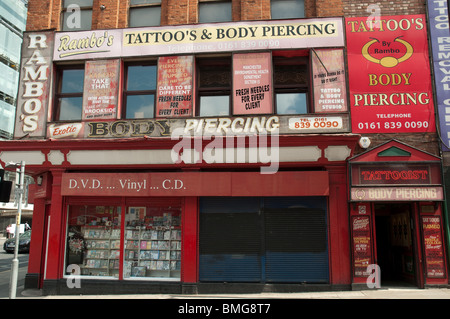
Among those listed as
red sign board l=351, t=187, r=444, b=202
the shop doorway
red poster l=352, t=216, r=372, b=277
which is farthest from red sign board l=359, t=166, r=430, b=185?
red poster l=352, t=216, r=372, b=277

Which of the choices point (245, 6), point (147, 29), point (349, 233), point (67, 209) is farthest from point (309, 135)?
point (67, 209)

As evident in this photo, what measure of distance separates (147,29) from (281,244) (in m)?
8.13

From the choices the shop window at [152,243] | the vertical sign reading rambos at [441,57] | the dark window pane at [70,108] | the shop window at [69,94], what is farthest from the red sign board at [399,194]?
the shop window at [69,94]

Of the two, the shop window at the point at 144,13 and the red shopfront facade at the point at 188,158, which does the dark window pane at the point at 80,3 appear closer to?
the red shopfront facade at the point at 188,158

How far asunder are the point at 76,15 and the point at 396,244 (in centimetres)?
1368

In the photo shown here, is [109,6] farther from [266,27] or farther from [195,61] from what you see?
[266,27]

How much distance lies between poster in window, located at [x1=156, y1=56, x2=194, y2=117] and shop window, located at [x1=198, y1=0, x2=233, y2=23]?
1.79 meters

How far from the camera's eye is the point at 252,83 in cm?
1162

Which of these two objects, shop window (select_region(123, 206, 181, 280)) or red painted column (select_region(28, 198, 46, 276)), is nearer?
shop window (select_region(123, 206, 181, 280))

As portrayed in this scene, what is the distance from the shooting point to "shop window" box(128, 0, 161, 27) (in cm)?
1284

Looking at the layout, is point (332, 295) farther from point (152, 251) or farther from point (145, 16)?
point (145, 16)

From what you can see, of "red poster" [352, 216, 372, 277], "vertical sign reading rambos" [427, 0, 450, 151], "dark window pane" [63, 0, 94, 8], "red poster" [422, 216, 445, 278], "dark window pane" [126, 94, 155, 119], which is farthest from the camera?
"dark window pane" [63, 0, 94, 8]

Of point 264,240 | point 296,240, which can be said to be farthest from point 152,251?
point 296,240

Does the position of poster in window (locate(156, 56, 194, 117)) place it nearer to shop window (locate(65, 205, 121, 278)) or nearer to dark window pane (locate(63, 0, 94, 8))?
shop window (locate(65, 205, 121, 278))
